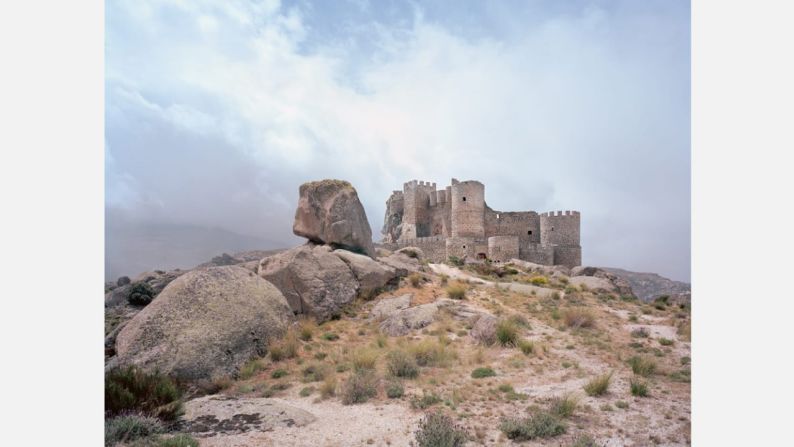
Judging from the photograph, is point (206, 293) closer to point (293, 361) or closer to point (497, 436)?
point (293, 361)

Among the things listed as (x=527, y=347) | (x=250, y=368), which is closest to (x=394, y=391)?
(x=250, y=368)

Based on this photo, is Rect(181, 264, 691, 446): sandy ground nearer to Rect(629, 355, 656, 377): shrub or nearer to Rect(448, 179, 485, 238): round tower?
Rect(629, 355, 656, 377): shrub

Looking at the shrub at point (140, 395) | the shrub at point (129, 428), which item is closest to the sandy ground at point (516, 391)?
the shrub at point (129, 428)

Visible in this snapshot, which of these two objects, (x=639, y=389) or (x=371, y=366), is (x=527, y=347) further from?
(x=371, y=366)

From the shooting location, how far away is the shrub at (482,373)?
6794 mm

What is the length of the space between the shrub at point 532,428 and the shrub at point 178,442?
3.30m

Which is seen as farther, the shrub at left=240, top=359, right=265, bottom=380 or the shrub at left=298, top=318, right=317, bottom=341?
the shrub at left=298, top=318, right=317, bottom=341

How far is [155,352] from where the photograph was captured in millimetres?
6805

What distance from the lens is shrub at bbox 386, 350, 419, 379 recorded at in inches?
268

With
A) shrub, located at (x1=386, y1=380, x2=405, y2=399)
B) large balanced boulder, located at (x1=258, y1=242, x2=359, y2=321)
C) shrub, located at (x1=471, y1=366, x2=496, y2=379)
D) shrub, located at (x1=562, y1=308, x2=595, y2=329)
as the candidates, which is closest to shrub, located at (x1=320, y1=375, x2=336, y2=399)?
shrub, located at (x1=386, y1=380, x2=405, y2=399)

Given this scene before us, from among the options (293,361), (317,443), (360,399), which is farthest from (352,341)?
(317,443)

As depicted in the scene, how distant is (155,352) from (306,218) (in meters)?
8.08

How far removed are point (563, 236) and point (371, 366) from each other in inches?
1143

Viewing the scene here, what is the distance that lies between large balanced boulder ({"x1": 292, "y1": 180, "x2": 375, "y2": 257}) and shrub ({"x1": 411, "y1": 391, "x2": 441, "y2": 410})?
29.8 ft
